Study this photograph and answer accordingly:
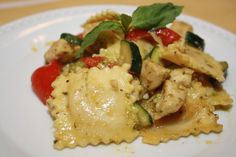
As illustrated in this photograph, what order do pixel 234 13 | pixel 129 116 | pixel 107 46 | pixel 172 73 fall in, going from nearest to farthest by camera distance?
pixel 129 116 → pixel 172 73 → pixel 107 46 → pixel 234 13

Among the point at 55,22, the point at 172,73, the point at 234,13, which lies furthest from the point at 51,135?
the point at 234,13

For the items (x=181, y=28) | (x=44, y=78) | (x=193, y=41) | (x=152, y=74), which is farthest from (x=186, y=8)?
(x=44, y=78)

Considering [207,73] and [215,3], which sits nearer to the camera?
[207,73]

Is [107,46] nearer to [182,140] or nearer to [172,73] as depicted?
[172,73]

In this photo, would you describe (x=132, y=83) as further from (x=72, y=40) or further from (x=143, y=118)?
(x=72, y=40)

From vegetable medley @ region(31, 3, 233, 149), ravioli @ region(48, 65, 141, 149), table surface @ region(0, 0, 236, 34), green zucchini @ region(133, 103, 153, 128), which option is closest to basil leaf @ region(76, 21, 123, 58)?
vegetable medley @ region(31, 3, 233, 149)

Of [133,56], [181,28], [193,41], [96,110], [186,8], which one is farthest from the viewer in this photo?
[186,8]
